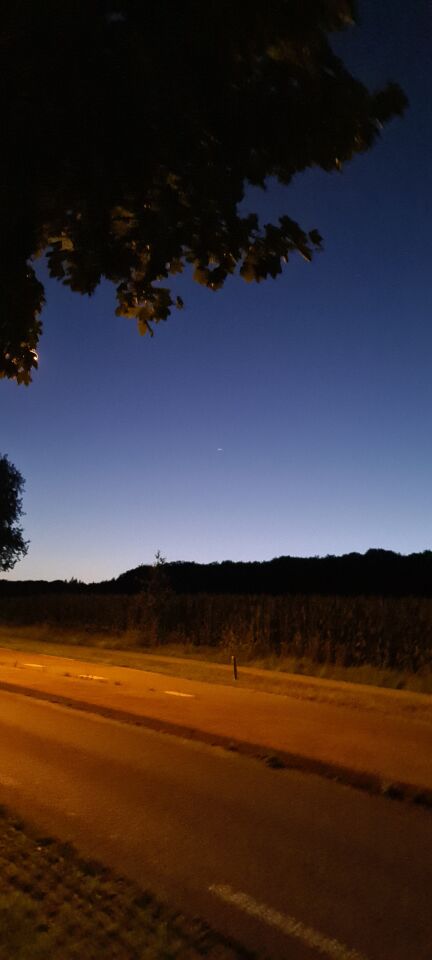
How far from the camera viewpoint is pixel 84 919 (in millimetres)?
5172

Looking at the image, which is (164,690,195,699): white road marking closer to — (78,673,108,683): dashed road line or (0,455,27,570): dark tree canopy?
(78,673,108,683): dashed road line

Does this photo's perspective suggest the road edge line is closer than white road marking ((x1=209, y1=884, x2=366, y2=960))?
No

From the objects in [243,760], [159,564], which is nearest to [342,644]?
[159,564]

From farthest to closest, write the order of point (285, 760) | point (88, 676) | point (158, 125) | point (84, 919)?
1. point (88, 676)
2. point (285, 760)
3. point (158, 125)
4. point (84, 919)

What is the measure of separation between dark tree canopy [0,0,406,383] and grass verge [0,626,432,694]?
12.7m

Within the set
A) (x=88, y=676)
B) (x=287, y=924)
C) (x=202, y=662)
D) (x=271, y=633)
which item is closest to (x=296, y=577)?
(x=271, y=633)

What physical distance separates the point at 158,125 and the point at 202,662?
74.5ft

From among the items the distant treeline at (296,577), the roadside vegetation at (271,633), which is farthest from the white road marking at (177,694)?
the distant treeline at (296,577)

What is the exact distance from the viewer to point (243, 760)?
33.1ft

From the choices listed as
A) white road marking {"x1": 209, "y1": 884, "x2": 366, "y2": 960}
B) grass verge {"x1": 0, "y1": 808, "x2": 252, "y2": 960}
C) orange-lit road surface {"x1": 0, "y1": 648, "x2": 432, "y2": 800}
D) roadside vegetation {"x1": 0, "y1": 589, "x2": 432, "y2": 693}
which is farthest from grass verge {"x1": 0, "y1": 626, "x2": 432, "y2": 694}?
white road marking {"x1": 209, "y1": 884, "x2": 366, "y2": 960}

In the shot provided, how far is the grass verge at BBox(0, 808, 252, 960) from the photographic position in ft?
15.4

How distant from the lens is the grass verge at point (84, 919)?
15.4ft

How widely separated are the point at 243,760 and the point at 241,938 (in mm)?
5104

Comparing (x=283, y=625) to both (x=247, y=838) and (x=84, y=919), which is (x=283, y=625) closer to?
(x=247, y=838)
